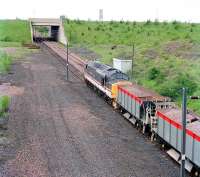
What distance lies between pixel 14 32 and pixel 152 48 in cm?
4782

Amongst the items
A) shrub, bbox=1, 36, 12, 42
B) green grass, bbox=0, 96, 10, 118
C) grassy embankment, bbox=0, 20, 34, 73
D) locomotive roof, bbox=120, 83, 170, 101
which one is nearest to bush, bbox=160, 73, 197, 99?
locomotive roof, bbox=120, 83, 170, 101

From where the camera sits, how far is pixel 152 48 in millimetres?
67062

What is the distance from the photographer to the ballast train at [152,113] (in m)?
21.1

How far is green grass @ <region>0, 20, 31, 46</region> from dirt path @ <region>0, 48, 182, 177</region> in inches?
2255

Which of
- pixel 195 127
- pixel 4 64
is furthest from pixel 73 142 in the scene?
pixel 4 64

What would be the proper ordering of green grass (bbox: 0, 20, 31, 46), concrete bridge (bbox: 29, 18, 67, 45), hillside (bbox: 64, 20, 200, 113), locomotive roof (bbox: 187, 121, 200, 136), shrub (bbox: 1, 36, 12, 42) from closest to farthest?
locomotive roof (bbox: 187, 121, 200, 136) → hillside (bbox: 64, 20, 200, 113) → green grass (bbox: 0, 20, 31, 46) → concrete bridge (bbox: 29, 18, 67, 45) → shrub (bbox: 1, 36, 12, 42)

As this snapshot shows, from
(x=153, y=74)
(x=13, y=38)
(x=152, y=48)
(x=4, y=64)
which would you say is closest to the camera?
(x=153, y=74)

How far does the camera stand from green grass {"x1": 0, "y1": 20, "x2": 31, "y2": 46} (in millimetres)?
98344

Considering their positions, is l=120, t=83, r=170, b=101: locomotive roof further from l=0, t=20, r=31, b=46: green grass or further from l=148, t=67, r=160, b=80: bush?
l=0, t=20, r=31, b=46: green grass

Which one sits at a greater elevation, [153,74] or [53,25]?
[53,25]

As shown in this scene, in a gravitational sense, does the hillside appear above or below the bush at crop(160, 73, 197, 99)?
above

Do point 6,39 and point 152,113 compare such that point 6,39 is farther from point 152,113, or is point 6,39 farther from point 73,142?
point 73,142

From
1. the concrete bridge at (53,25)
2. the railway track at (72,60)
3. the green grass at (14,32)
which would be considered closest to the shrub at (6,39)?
the green grass at (14,32)

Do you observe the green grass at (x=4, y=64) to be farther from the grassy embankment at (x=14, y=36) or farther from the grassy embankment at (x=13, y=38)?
the grassy embankment at (x=14, y=36)
